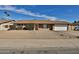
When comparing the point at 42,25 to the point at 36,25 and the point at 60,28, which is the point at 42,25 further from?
the point at 60,28

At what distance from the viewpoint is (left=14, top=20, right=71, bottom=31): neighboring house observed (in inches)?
155

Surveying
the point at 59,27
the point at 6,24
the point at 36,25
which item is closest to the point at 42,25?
the point at 36,25

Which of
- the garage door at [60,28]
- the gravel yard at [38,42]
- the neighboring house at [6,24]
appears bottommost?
the gravel yard at [38,42]

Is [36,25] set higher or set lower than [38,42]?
higher

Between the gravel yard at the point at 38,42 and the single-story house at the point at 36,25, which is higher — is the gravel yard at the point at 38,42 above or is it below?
below

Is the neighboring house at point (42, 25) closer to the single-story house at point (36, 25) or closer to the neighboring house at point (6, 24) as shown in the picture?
the single-story house at point (36, 25)

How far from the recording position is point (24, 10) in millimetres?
3898

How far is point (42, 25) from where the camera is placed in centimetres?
396

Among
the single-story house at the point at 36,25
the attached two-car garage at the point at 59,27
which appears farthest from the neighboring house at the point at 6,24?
the attached two-car garage at the point at 59,27

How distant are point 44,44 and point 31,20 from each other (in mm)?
501

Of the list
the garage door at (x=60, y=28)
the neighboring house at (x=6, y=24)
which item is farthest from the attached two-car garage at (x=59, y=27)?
the neighboring house at (x=6, y=24)

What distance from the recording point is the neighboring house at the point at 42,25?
12.9 feet
